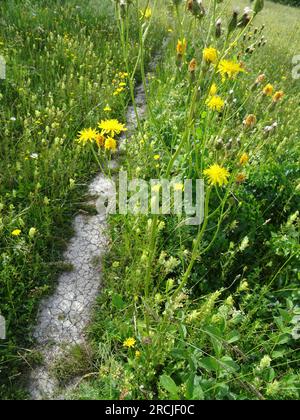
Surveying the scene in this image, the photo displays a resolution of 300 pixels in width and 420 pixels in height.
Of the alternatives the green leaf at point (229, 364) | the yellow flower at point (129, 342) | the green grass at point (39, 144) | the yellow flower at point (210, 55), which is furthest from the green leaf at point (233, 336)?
the yellow flower at point (210, 55)

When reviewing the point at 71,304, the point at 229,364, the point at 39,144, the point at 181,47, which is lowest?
the point at 71,304

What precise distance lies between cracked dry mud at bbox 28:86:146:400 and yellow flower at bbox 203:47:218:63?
1.55 m

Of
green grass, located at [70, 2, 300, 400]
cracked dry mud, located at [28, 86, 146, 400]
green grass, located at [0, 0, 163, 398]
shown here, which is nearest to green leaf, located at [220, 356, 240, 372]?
green grass, located at [70, 2, 300, 400]

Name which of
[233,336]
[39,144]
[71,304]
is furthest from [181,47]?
[39,144]

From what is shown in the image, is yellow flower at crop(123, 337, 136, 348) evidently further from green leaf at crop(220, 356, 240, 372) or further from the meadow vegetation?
green leaf at crop(220, 356, 240, 372)

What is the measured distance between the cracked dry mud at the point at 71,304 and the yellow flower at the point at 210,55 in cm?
155

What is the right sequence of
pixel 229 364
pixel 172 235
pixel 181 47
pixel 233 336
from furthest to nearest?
pixel 172 235 < pixel 233 336 < pixel 229 364 < pixel 181 47

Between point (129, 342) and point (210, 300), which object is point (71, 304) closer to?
point (129, 342)

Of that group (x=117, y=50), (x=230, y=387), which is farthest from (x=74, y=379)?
(x=117, y=50)

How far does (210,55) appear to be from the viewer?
1267 mm

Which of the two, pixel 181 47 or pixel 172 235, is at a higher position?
pixel 181 47

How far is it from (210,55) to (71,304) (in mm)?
1609

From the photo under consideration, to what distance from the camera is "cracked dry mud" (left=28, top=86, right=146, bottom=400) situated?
1883mm

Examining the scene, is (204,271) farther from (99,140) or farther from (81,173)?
(81,173)
